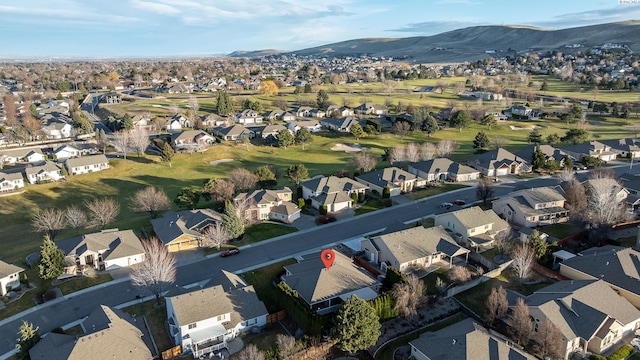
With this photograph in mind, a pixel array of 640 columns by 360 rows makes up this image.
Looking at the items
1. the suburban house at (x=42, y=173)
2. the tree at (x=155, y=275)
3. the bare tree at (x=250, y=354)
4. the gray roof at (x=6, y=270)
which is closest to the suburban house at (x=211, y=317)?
the bare tree at (x=250, y=354)

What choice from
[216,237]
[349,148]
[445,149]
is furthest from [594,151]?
[216,237]

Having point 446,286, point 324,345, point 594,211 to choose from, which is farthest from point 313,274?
point 594,211

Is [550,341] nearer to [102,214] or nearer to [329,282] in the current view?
[329,282]

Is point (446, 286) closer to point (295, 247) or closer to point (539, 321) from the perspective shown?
point (539, 321)

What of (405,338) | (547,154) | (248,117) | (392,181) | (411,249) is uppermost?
(248,117)

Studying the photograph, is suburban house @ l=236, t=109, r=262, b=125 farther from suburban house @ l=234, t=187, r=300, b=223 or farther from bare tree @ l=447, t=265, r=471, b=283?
bare tree @ l=447, t=265, r=471, b=283

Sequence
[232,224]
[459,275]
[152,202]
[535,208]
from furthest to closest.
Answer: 1. [152,202]
2. [535,208]
3. [232,224]
4. [459,275]

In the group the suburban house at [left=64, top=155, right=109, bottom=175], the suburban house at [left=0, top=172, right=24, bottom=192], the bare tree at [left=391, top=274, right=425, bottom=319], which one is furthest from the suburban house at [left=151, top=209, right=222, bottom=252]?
the suburban house at [left=0, top=172, right=24, bottom=192]
